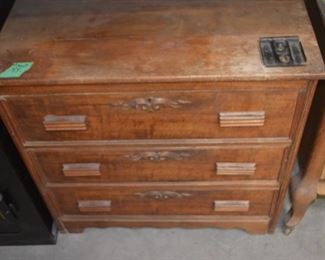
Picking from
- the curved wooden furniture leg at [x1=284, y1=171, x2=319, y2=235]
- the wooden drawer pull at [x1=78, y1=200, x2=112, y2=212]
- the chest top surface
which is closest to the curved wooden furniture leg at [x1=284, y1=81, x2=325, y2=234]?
the curved wooden furniture leg at [x1=284, y1=171, x2=319, y2=235]

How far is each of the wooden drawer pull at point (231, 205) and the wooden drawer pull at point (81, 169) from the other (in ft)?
1.32

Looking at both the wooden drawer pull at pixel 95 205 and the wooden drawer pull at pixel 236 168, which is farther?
the wooden drawer pull at pixel 95 205

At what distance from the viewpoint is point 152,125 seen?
1042 millimetres

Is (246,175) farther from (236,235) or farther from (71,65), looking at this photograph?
(71,65)

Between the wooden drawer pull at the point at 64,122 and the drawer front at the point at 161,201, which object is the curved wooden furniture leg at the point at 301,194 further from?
the wooden drawer pull at the point at 64,122

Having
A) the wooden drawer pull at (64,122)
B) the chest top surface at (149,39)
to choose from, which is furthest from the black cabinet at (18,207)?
the chest top surface at (149,39)

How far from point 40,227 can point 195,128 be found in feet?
2.40

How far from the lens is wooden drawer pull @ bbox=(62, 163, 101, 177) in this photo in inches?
46.6

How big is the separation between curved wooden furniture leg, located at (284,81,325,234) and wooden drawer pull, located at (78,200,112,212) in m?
0.61

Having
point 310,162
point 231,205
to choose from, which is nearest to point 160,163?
point 231,205

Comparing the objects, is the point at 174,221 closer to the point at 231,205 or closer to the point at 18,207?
the point at 231,205

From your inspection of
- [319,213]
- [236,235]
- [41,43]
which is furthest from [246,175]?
[41,43]

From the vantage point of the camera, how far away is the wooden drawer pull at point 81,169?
118 centimetres

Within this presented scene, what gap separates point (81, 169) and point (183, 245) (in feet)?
1.74
